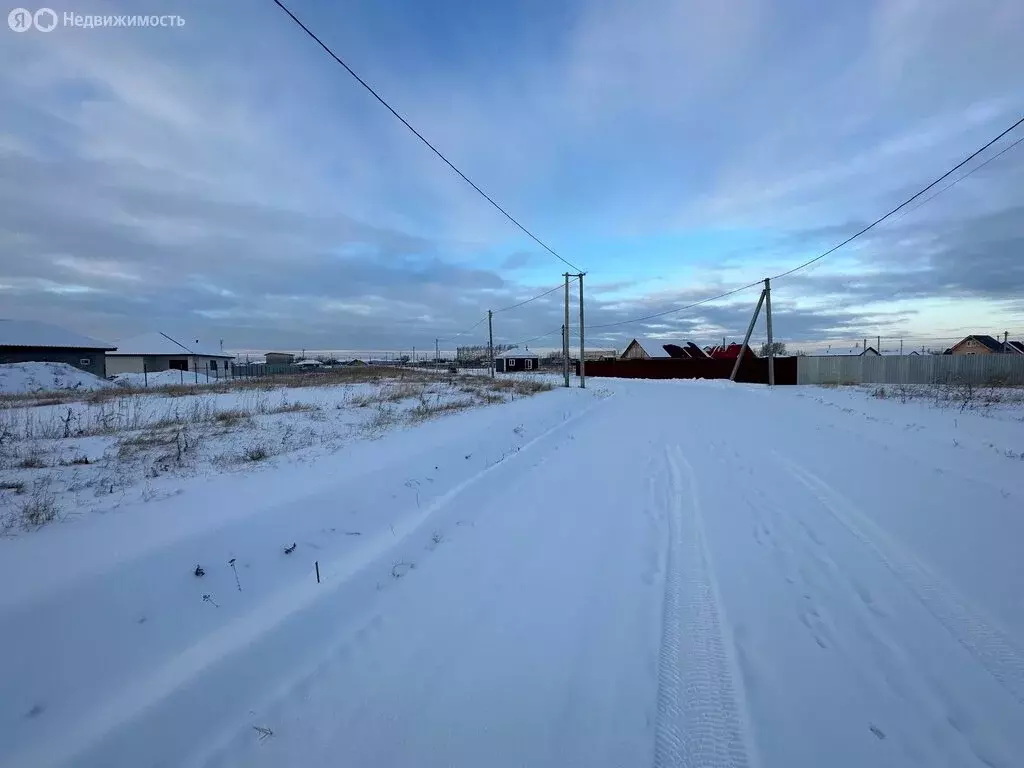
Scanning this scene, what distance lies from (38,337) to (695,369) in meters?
57.8

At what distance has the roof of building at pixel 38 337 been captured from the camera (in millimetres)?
35594

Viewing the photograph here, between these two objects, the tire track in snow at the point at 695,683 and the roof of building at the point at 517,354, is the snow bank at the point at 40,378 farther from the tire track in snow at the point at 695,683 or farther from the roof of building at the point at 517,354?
the roof of building at the point at 517,354

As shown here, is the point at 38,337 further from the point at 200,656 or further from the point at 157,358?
the point at 200,656

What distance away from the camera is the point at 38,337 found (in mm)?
37531

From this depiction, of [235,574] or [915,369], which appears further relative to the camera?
[915,369]

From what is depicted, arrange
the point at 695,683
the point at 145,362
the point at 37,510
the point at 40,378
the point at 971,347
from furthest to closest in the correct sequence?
the point at 971,347 < the point at 145,362 < the point at 40,378 < the point at 37,510 < the point at 695,683

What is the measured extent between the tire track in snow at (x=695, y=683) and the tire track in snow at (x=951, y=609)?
56.1 inches

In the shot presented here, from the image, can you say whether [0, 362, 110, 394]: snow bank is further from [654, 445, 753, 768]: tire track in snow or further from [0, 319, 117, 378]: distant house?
[654, 445, 753, 768]: tire track in snow

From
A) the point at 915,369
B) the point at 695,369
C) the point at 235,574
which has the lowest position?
the point at 235,574

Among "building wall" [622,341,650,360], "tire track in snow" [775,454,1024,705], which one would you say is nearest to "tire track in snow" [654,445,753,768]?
"tire track in snow" [775,454,1024,705]

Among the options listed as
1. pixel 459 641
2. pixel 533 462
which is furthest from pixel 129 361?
pixel 459 641

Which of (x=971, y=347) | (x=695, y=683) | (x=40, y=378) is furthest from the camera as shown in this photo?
(x=971, y=347)

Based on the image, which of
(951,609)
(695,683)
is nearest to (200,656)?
(695,683)

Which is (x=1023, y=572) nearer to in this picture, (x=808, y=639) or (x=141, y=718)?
(x=808, y=639)
